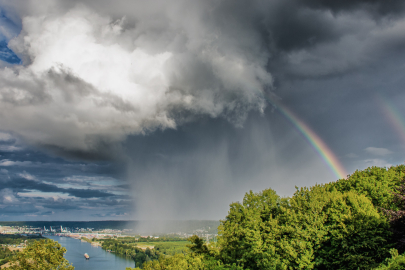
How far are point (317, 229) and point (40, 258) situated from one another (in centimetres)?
3005

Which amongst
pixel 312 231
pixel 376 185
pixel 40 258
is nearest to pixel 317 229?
pixel 312 231

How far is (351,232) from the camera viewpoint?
2997 cm

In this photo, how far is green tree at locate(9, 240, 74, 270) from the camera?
2323 centimetres

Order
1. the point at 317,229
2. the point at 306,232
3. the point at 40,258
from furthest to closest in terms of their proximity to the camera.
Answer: the point at 317,229 → the point at 306,232 → the point at 40,258

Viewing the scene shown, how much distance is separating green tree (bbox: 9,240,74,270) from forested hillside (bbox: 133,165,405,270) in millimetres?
16494

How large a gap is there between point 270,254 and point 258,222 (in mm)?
4910

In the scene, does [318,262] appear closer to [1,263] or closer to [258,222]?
[258,222]

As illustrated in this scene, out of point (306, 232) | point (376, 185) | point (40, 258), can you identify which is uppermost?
point (376, 185)

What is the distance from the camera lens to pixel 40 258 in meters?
23.7

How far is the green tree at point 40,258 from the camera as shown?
76.2 feet

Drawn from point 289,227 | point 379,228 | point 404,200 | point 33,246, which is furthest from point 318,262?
point 33,246

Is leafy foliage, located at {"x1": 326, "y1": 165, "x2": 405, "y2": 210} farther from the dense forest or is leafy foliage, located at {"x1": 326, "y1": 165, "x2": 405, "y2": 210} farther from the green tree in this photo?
the green tree

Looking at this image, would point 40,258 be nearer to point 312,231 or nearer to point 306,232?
point 306,232

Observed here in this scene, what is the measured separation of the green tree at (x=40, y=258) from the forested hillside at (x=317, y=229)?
16494 millimetres
